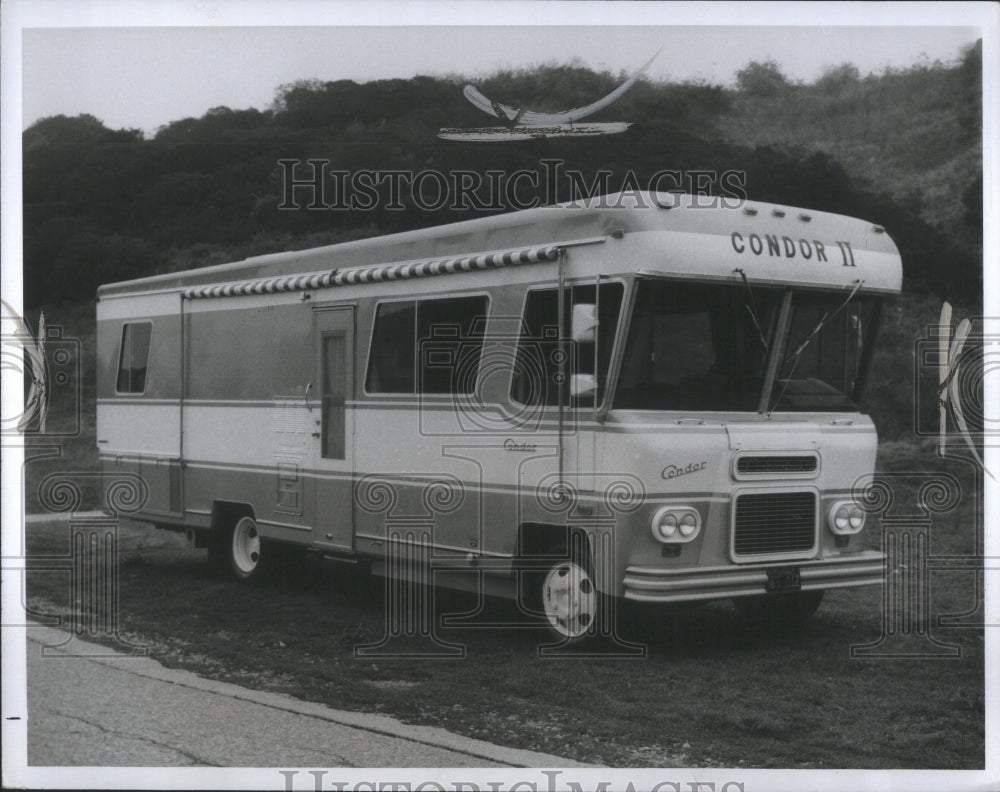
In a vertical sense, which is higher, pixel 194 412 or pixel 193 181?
pixel 193 181

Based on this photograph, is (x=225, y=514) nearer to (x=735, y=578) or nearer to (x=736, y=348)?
(x=735, y=578)

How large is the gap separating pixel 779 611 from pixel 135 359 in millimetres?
6089

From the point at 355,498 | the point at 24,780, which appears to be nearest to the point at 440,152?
the point at 355,498

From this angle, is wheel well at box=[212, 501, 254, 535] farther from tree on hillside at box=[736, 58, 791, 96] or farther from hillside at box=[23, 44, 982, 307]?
tree on hillside at box=[736, 58, 791, 96]

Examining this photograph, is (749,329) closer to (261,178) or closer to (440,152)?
(440,152)

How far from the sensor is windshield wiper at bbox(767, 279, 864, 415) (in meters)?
8.26

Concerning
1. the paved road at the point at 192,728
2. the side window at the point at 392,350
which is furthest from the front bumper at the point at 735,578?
the side window at the point at 392,350

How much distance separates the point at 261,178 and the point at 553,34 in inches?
86.4

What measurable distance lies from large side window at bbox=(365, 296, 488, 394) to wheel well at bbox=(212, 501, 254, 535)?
2.14 metres

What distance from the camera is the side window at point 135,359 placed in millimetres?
11352

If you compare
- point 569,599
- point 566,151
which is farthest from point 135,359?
point 569,599

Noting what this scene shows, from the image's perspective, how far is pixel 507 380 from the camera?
8273mm

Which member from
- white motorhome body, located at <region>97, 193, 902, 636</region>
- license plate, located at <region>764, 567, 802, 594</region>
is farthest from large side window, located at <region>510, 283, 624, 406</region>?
license plate, located at <region>764, 567, 802, 594</region>

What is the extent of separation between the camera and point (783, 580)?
809 centimetres
